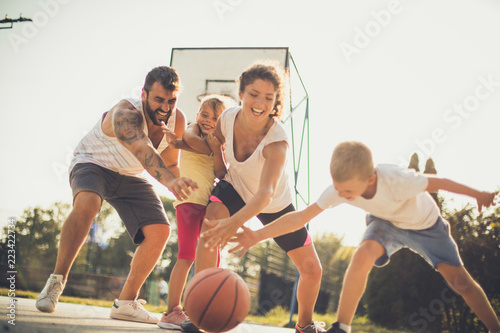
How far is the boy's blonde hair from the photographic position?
270 centimetres

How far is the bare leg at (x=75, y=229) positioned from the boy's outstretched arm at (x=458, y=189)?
99.2 inches

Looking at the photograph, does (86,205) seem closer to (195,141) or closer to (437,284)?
(195,141)

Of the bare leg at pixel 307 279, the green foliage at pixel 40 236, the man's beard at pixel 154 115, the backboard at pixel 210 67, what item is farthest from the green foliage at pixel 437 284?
the green foliage at pixel 40 236

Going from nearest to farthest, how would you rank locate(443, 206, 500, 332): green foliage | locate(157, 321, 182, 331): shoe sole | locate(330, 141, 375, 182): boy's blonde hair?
locate(330, 141, 375, 182): boy's blonde hair
locate(157, 321, 182, 331): shoe sole
locate(443, 206, 500, 332): green foliage

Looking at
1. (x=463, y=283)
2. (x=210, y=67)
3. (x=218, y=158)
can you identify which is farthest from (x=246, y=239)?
(x=210, y=67)

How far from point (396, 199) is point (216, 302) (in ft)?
4.47

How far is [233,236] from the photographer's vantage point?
2875mm

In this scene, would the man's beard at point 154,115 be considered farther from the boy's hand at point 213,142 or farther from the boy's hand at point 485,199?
the boy's hand at point 485,199

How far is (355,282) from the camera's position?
281 cm

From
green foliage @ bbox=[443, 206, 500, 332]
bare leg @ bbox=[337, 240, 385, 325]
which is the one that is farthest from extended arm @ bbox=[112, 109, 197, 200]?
green foliage @ bbox=[443, 206, 500, 332]

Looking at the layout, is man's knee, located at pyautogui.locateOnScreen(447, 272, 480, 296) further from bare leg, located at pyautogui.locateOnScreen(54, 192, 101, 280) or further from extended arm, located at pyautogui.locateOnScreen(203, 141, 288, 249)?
bare leg, located at pyautogui.locateOnScreen(54, 192, 101, 280)

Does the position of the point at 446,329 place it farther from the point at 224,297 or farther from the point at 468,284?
the point at 224,297

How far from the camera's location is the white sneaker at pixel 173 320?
3.57m

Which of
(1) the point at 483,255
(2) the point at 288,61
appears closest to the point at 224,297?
(2) the point at 288,61
